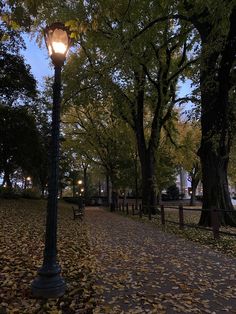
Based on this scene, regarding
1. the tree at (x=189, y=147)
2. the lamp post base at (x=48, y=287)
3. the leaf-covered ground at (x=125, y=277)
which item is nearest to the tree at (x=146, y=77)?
the tree at (x=189, y=147)

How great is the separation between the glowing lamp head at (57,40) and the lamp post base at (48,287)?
3.48 m

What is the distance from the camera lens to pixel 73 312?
462 centimetres

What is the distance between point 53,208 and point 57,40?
2.75m

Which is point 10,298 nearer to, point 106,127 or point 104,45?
point 104,45

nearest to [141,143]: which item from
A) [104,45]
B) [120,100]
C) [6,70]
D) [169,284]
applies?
[120,100]

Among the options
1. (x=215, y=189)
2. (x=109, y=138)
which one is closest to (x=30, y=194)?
(x=109, y=138)

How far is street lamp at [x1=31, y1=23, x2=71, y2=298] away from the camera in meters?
5.17

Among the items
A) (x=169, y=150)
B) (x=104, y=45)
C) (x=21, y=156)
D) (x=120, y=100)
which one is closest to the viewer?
(x=104, y=45)

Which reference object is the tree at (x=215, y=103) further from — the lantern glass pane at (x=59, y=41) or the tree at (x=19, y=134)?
the tree at (x=19, y=134)

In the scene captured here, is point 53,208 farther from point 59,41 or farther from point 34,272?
point 59,41

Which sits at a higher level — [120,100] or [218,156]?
[120,100]

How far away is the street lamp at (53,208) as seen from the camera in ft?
17.0

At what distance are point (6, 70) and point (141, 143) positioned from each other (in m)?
10.6

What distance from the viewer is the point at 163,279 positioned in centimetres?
628
